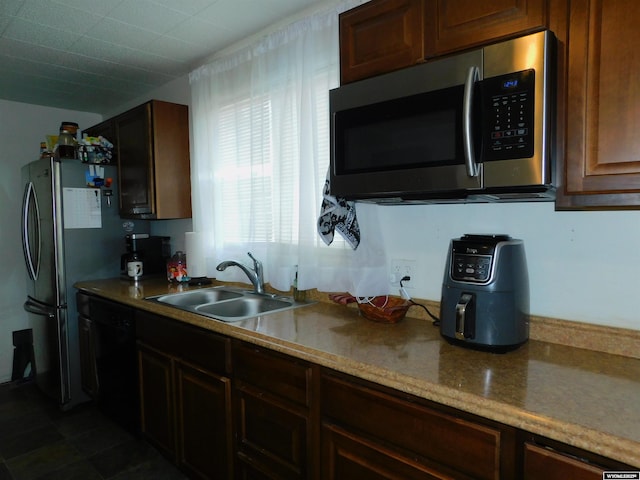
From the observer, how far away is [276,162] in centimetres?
212

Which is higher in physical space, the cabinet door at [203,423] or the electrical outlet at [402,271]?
the electrical outlet at [402,271]

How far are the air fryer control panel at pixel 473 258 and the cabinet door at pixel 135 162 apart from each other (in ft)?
7.01

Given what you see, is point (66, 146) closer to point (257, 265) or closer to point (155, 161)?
point (155, 161)

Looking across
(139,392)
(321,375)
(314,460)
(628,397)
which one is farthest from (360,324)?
(139,392)

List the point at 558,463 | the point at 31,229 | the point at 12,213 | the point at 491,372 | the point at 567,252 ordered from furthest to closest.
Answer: the point at 12,213
the point at 31,229
the point at 567,252
the point at 491,372
the point at 558,463

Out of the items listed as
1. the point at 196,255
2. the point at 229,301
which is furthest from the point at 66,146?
the point at 229,301

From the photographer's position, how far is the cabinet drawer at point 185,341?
1679mm

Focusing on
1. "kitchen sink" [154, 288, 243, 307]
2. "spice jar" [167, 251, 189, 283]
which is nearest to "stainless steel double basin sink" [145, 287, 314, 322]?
"kitchen sink" [154, 288, 243, 307]

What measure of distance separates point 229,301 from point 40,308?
1.68 metres

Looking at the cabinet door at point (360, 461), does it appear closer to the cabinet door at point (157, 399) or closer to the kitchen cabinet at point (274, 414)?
the kitchen cabinet at point (274, 414)

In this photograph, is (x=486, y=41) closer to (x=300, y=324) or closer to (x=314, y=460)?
(x=300, y=324)

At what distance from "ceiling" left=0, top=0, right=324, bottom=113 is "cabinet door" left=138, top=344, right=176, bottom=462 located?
1719 mm

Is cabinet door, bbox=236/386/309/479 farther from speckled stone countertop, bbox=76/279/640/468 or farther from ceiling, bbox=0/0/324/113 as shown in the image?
ceiling, bbox=0/0/324/113

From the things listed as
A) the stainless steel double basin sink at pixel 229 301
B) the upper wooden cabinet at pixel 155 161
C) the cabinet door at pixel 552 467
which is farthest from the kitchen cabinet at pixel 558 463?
the upper wooden cabinet at pixel 155 161
